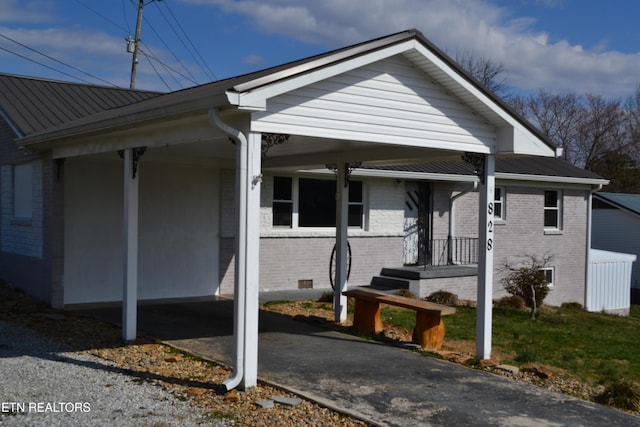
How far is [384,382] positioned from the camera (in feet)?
25.6

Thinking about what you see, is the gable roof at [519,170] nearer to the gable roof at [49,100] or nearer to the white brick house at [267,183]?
the white brick house at [267,183]

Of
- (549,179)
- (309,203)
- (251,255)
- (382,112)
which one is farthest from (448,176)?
(251,255)

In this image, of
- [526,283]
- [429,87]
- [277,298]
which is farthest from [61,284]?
[526,283]

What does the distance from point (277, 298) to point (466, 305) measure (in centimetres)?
426

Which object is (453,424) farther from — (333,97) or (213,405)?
(333,97)

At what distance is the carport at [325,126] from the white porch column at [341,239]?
2.09 ft

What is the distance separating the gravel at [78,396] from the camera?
20.7 feet

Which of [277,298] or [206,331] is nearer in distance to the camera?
[206,331]

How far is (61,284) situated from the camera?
40.7 ft

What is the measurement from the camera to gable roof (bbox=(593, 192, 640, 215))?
27281 millimetres

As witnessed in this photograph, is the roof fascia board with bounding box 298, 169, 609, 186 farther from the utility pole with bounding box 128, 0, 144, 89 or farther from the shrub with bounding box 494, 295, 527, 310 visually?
the utility pole with bounding box 128, 0, 144, 89

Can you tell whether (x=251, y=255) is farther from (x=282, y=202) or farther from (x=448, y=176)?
(x=448, y=176)

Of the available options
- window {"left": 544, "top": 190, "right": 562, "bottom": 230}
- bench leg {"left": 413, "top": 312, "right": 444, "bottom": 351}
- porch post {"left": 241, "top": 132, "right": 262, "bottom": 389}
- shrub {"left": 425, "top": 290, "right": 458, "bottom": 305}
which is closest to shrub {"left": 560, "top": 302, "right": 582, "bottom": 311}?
window {"left": 544, "top": 190, "right": 562, "bottom": 230}

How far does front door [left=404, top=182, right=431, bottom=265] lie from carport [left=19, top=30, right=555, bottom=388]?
7305 mm
